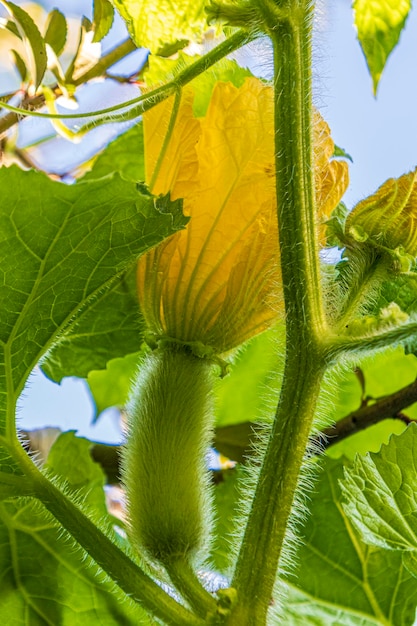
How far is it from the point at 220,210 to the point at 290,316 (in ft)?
0.29

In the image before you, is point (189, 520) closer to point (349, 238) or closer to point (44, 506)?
point (44, 506)

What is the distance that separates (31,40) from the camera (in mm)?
574

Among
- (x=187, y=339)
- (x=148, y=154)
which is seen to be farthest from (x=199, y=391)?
(x=148, y=154)

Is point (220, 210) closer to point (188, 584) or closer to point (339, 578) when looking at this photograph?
point (188, 584)

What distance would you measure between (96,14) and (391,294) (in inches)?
11.6

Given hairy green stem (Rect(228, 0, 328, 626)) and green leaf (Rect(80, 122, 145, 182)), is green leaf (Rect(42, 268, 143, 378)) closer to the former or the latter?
green leaf (Rect(80, 122, 145, 182))

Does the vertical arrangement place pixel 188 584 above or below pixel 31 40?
below

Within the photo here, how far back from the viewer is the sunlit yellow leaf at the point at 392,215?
0.48 meters

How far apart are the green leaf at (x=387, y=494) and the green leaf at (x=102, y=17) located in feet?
1.15

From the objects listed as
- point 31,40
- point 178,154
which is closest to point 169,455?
point 178,154

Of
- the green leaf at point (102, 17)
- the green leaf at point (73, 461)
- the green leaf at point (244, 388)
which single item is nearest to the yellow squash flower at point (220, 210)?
the green leaf at point (102, 17)

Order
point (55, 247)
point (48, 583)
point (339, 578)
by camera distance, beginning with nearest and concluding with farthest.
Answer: point (55, 247)
point (48, 583)
point (339, 578)

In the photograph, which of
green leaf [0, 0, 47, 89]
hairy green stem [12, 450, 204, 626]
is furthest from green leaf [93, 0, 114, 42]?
hairy green stem [12, 450, 204, 626]

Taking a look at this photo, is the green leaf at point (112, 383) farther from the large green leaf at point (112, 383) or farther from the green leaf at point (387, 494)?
the green leaf at point (387, 494)
